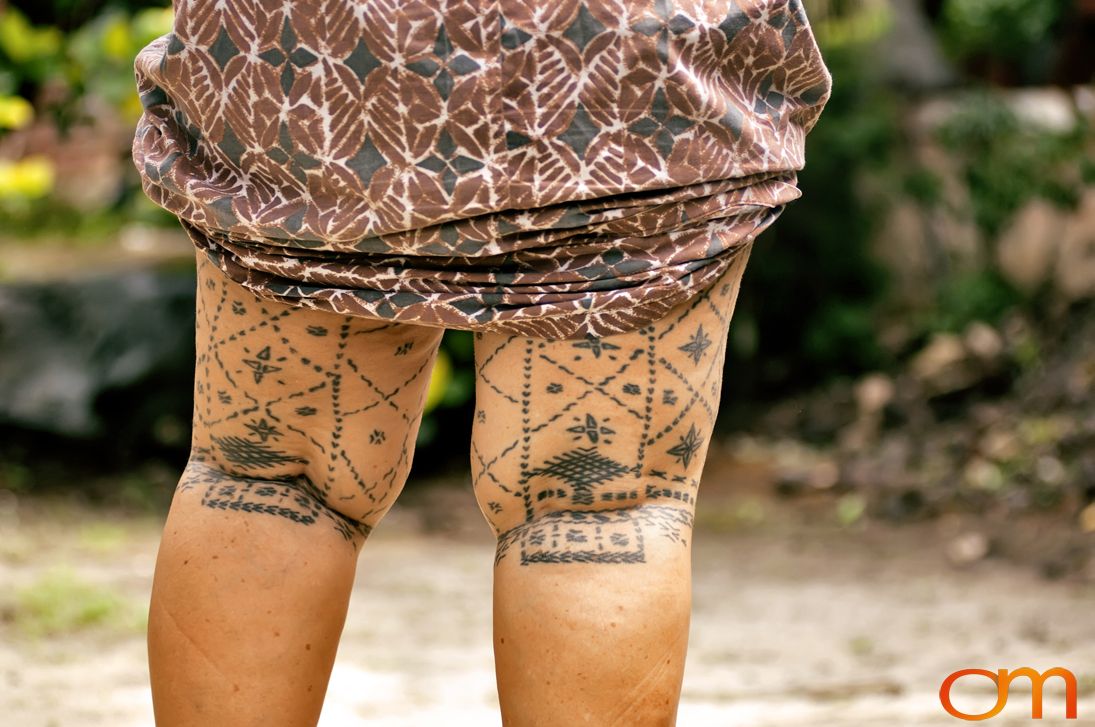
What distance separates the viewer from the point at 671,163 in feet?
3.89

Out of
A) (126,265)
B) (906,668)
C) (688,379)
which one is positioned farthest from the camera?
(126,265)

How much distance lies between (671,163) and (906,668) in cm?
174

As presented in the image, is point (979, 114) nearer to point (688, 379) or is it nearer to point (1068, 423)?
point (1068, 423)

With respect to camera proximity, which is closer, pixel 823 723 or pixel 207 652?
pixel 207 652

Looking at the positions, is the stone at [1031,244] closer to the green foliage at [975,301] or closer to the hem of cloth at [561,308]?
the green foliage at [975,301]

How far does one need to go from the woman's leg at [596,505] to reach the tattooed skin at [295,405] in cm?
14

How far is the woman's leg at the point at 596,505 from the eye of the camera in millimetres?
1227

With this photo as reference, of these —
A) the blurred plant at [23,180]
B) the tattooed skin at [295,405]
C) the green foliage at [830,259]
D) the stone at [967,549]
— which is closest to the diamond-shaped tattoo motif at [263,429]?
the tattooed skin at [295,405]

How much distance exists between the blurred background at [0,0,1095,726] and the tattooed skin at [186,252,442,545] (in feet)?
3.03

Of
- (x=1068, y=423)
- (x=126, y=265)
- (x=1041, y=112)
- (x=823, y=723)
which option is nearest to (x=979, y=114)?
(x=1041, y=112)

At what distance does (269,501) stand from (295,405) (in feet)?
0.36

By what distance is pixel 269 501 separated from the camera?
4.56 ft
